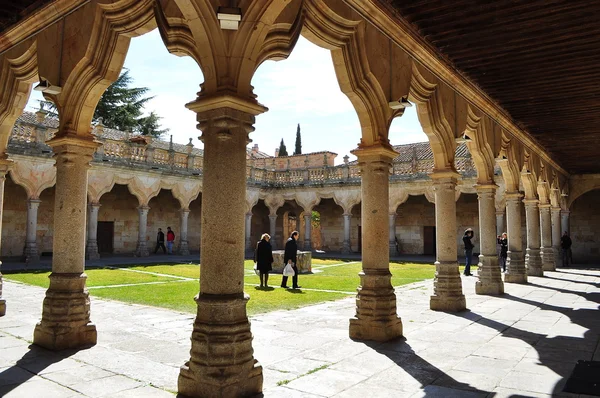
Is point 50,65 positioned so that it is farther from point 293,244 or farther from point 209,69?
point 293,244

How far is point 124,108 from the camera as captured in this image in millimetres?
35000

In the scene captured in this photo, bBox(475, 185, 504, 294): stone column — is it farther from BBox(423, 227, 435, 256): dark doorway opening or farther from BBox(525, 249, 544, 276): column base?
BBox(423, 227, 435, 256): dark doorway opening

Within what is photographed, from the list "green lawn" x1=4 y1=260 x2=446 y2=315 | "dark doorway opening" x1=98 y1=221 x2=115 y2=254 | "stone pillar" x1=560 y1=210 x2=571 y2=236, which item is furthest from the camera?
"dark doorway opening" x1=98 y1=221 x2=115 y2=254

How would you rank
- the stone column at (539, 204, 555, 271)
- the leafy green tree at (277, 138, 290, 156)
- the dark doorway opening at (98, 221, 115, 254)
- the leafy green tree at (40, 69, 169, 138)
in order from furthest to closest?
the leafy green tree at (277, 138, 290, 156) → the leafy green tree at (40, 69, 169, 138) → the dark doorway opening at (98, 221, 115, 254) → the stone column at (539, 204, 555, 271)

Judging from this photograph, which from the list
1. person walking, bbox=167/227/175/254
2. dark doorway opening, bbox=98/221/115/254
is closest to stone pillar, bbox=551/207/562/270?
person walking, bbox=167/227/175/254

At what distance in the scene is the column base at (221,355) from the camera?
3.72m

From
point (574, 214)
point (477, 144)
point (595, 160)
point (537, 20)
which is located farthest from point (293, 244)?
point (574, 214)

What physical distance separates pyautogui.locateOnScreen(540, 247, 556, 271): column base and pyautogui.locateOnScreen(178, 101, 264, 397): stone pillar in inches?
644

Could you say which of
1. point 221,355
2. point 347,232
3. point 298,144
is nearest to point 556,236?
point 347,232

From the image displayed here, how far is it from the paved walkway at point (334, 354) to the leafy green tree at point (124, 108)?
1127 inches

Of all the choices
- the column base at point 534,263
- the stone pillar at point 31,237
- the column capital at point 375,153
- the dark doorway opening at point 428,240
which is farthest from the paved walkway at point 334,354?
the dark doorway opening at point 428,240

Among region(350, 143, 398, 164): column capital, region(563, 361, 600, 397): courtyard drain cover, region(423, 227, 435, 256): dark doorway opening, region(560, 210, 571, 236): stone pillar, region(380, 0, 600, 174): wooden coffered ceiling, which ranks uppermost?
region(380, 0, 600, 174): wooden coffered ceiling

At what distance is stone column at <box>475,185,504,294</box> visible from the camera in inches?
412

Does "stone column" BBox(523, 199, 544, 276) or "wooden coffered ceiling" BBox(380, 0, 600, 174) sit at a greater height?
"wooden coffered ceiling" BBox(380, 0, 600, 174)
